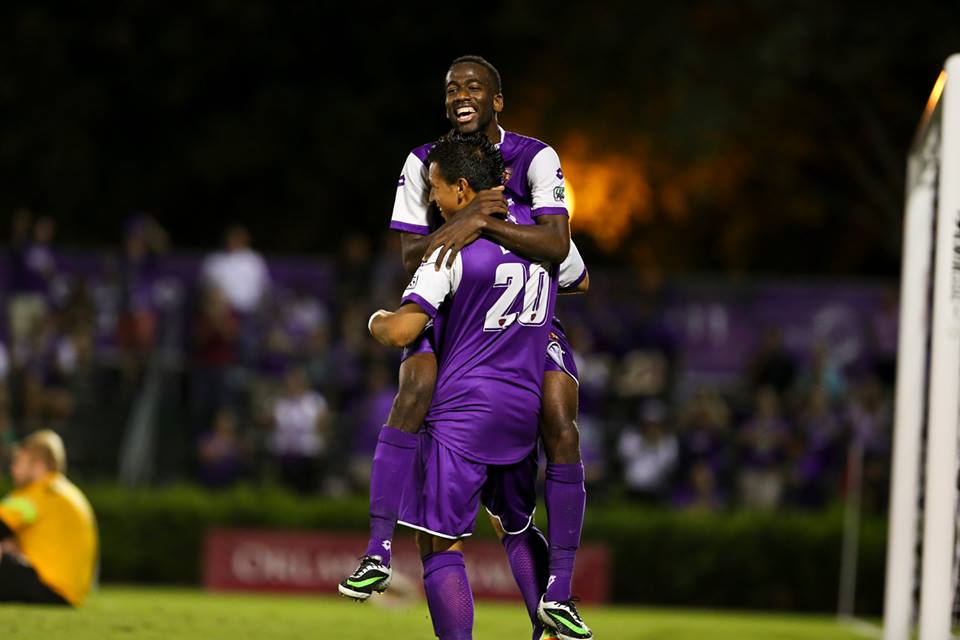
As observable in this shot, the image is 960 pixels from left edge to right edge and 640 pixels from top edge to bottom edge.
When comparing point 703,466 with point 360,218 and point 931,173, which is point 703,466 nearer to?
point 931,173

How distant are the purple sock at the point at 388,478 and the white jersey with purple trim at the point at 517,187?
98cm

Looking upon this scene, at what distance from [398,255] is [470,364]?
14.1 meters

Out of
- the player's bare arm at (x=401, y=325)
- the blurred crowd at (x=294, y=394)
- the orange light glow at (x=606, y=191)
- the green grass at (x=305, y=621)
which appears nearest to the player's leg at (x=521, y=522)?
the player's bare arm at (x=401, y=325)

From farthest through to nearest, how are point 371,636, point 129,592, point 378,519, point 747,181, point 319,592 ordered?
point 747,181, point 319,592, point 129,592, point 371,636, point 378,519

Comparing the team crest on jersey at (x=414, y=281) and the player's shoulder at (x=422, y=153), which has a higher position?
the player's shoulder at (x=422, y=153)

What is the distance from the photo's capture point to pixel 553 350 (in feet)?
26.4

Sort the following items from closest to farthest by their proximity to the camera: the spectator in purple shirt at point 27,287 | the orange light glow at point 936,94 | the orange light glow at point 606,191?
the orange light glow at point 936,94, the spectator in purple shirt at point 27,287, the orange light glow at point 606,191

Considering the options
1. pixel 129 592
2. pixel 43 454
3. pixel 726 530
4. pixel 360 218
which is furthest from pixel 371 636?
pixel 360 218

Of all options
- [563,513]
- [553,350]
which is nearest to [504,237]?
[553,350]

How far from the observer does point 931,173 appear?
A: 11.5m

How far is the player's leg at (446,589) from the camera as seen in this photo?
7637 mm

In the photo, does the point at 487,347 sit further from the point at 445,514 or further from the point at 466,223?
the point at 445,514

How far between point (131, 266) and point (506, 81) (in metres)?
14.6

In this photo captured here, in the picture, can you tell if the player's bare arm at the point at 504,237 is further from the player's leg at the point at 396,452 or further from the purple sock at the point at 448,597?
the purple sock at the point at 448,597
